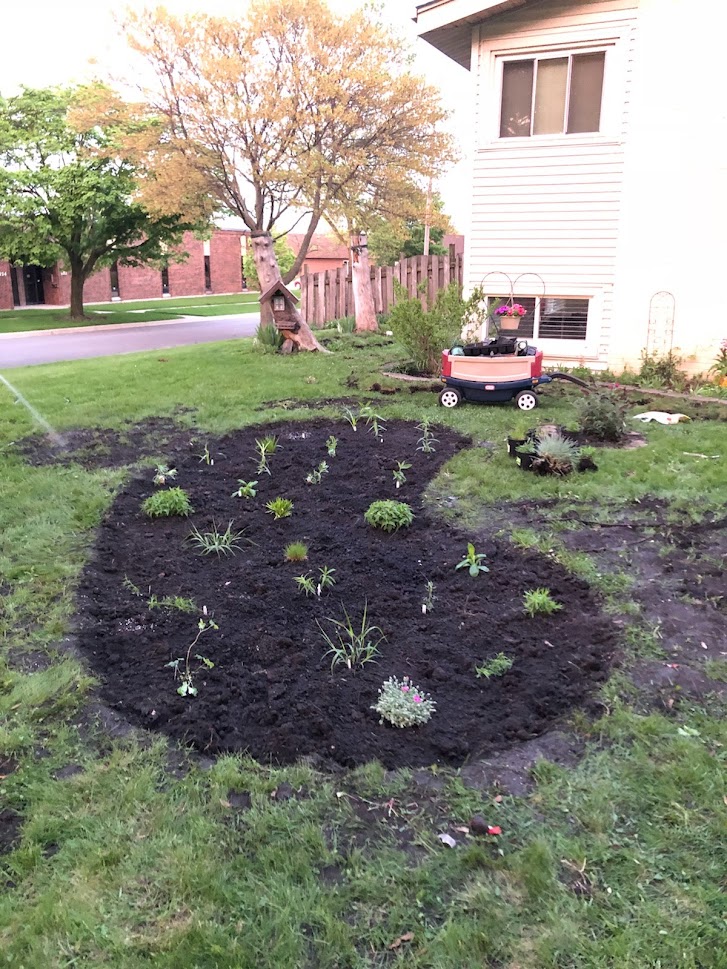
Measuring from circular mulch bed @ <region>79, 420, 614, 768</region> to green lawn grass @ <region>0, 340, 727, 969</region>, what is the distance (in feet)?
0.62

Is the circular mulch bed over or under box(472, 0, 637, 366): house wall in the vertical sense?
under

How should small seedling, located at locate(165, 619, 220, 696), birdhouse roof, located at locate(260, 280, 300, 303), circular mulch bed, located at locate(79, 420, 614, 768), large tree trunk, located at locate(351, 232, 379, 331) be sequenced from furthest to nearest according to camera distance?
large tree trunk, located at locate(351, 232, 379, 331), birdhouse roof, located at locate(260, 280, 300, 303), small seedling, located at locate(165, 619, 220, 696), circular mulch bed, located at locate(79, 420, 614, 768)

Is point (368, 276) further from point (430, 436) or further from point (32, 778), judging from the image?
point (32, 778)

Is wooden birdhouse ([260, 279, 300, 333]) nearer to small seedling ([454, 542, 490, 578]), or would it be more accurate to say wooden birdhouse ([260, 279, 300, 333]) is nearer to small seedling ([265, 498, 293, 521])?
small seedling ([265, 498, 293, 521])

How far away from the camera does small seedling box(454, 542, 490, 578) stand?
14.3 ft

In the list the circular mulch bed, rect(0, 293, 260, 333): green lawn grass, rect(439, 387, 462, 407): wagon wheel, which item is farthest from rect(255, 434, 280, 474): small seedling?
rect(0, 293, 260, 333): green lawn grass

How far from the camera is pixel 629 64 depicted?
984 cm

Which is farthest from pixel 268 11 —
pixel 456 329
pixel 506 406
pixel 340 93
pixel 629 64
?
pixel 506 406

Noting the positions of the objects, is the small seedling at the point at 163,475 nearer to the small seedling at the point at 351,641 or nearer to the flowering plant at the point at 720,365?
the small seedling at the point at 351,641

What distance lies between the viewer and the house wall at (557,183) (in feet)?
32.8

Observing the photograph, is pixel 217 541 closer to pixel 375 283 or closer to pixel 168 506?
pixel 168 506

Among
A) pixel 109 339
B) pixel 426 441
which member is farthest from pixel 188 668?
pixel 109 339

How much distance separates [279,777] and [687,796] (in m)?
1.50

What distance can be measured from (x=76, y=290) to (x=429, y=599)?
27326 millimetres
